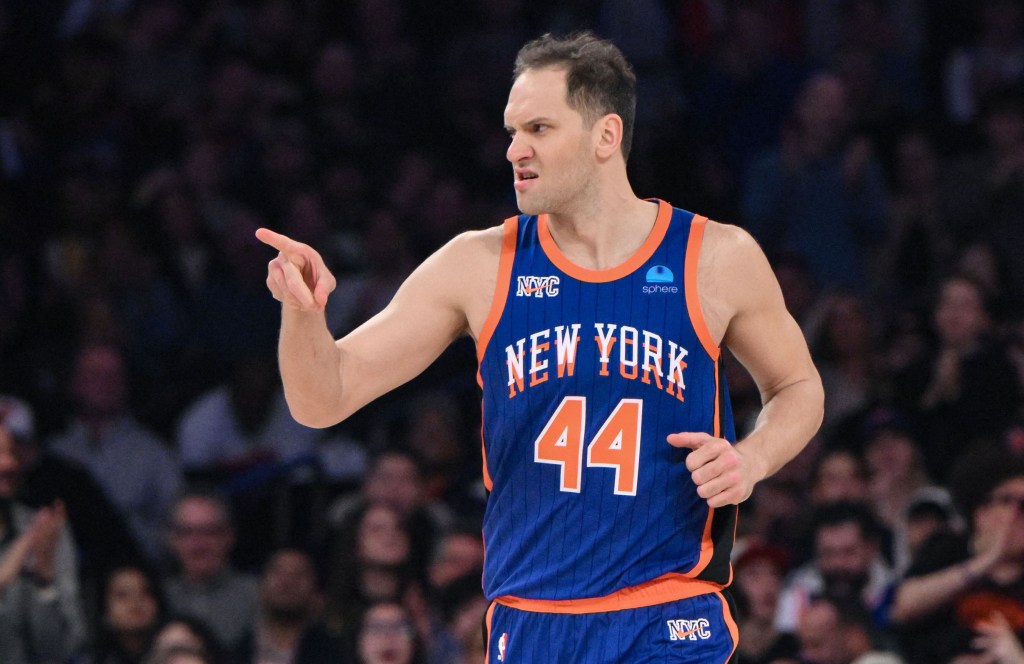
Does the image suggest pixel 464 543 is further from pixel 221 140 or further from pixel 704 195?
pixel 221 140

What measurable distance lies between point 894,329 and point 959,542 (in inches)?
97.9

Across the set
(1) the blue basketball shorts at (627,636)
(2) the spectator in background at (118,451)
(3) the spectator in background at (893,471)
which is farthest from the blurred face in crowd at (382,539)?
(1) the blue basketball shorts at (627,636)

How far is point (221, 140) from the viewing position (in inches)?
443

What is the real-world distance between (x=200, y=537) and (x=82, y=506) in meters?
0.78

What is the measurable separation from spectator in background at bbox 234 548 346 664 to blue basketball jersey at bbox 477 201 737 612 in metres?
3.68

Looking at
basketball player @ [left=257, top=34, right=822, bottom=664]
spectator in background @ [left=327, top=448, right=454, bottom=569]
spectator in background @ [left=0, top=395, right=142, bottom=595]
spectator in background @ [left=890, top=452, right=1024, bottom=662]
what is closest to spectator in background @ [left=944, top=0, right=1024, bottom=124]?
spectator in background @ [left=890, top=452, right=1024, bottom=662]

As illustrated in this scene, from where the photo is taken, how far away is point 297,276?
146 inches

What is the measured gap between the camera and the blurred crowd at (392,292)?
7277 millimetres

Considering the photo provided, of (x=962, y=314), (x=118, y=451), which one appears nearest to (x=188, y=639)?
(x=118, y=451)

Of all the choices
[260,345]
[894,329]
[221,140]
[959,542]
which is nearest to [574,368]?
[959,542]

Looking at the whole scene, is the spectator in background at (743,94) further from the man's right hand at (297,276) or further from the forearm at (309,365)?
the man's right hand at (297,276)

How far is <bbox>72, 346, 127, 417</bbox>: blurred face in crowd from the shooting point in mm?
8906

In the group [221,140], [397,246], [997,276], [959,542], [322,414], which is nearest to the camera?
[322,414]

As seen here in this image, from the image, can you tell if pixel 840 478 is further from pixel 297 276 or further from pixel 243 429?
pixel 297 276
